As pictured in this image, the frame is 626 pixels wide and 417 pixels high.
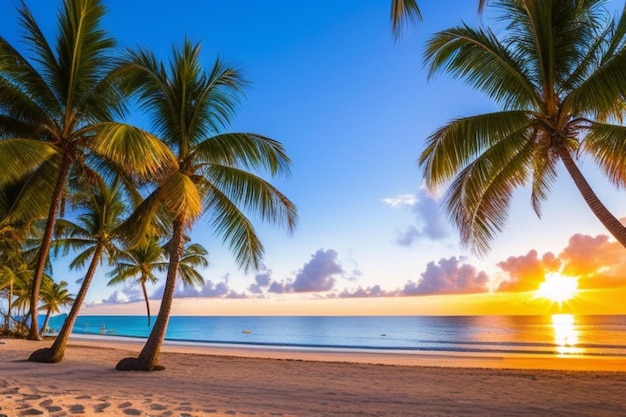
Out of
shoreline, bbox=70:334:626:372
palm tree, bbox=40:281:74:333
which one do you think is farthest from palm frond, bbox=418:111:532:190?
palm tree, bbox=40:281:74:333

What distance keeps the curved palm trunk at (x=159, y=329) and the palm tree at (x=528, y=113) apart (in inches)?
227

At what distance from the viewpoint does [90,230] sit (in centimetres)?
1792

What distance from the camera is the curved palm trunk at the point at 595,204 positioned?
23.0 ft

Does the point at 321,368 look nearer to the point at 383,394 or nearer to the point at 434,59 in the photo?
the point at 383,394

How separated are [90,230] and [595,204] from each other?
18280 millimetres

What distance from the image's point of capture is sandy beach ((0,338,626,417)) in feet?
16.4

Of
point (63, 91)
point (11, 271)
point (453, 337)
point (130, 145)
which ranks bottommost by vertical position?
point (453, 337)

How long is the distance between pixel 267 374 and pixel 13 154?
7.04 metres

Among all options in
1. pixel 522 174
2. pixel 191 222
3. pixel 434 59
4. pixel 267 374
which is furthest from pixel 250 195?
pixel 522 174

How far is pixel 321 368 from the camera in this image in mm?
11109

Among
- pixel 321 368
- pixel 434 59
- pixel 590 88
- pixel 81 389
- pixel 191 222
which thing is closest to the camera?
pixel 81 389

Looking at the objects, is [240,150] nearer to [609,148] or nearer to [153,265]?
[609,148]

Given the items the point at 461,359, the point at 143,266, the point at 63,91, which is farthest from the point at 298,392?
the point at 143,266

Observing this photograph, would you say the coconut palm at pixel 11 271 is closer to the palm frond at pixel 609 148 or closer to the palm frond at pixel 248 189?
the palm frond at pixel 248 189
